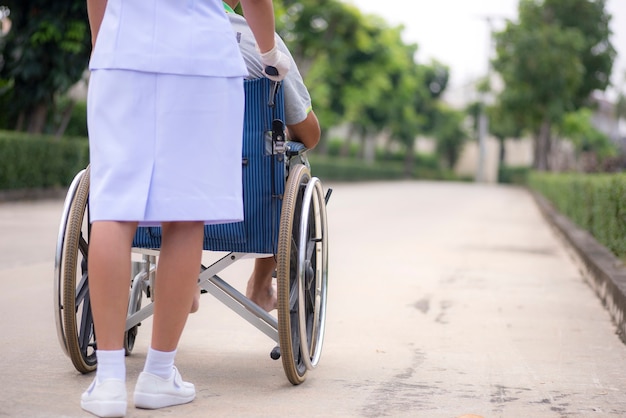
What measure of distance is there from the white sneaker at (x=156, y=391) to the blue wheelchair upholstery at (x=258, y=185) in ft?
2.15

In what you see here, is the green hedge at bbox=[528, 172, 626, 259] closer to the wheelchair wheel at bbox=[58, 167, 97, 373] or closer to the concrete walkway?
the concrete walkway

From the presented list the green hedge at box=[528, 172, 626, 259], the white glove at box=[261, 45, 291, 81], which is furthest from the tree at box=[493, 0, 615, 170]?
the white glove at box=[261, 45, 291, 81]

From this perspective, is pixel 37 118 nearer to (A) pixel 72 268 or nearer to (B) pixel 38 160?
(B) pixel 38 160

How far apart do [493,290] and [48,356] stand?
4.28m

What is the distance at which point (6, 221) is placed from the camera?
13328 millimetres

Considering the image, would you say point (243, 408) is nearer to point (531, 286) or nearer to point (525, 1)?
point (531, 286)

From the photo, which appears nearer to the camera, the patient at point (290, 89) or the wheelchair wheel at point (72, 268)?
the wheelchair wheel at point (72, 268)

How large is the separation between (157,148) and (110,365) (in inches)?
26.6

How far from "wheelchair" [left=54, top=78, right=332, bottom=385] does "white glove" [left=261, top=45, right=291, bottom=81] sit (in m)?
0.11

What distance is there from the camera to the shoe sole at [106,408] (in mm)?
3154

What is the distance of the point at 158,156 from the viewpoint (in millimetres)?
3273

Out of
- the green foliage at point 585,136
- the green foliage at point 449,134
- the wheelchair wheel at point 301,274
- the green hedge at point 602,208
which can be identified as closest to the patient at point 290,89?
the wheelchair wheel at point 301,274

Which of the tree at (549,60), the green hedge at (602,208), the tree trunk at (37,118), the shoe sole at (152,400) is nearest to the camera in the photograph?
the shoe sole at (152,400)

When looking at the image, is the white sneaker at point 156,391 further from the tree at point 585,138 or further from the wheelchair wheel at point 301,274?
the tree at point 585,138
